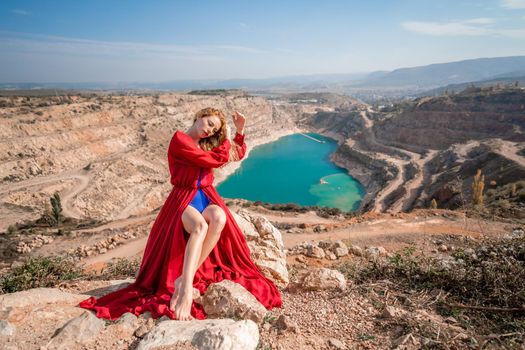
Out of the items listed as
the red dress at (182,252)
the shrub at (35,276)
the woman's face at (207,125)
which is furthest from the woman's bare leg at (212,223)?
the shrub at (35,276)

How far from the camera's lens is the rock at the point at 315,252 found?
28.6 feet

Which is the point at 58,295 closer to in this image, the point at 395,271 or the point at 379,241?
the point at 395,271

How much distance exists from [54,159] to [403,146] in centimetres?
4839

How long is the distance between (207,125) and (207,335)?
7.63ft

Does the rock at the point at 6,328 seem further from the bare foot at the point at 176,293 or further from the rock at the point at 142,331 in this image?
the bare foot at the point at 176,293

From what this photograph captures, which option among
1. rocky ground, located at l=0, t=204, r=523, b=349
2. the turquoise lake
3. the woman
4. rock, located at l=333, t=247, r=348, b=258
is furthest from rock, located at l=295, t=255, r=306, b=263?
the turquoise lake

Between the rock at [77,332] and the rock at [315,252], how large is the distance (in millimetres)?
6578

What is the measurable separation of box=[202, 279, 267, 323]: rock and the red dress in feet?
0.47

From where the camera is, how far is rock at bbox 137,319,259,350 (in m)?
2.56

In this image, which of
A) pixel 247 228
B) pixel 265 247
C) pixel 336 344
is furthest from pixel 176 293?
pixel 247 228

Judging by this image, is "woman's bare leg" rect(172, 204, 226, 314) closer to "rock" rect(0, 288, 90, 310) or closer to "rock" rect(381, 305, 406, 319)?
"rock" rect(0, 288, 90, 310)

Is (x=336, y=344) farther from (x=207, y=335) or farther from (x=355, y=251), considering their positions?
(x=355, y=251)

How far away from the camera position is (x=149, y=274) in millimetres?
3799

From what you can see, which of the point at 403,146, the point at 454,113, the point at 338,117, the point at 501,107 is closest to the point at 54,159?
the point at 403,146
